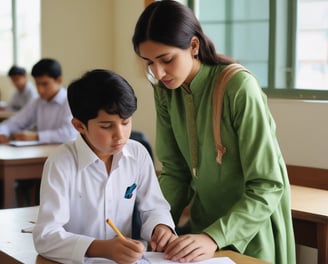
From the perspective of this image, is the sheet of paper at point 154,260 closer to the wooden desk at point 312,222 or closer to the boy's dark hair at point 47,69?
the wooden desk at point 312,222

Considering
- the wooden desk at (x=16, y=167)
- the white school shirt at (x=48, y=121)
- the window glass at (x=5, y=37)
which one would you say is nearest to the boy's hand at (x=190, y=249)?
the wooden desk at (x=16, y=167)

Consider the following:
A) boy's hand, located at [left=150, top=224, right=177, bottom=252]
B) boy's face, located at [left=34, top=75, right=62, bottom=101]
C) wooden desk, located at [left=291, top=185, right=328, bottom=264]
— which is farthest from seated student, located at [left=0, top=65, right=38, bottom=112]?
boy's hand, located at [left=150, top=224, right=177, bottom=252]

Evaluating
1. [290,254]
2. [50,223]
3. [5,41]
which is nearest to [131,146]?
[50,223]

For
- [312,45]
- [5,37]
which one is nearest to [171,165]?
[312,45]

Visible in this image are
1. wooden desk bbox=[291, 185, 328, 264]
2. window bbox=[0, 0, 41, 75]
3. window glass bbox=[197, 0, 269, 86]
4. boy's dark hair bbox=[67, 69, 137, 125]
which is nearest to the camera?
boy's dark hair bbox=[67, 69, 137, 125]

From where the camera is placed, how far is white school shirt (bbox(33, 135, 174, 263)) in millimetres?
1469

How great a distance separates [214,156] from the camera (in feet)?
5.56

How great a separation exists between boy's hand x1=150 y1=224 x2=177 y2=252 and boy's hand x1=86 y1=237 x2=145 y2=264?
15 centimetres

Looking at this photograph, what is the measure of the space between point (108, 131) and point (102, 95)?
0.09 metres

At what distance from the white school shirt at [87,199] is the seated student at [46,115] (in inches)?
97.6

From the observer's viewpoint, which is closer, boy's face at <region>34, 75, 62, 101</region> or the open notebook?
the open notebook

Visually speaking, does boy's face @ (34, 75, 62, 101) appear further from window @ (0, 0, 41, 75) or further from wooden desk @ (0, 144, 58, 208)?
window @ (0, 0, 41, 75)

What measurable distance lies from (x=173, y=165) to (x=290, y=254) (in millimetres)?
439

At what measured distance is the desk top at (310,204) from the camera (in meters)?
2.27
